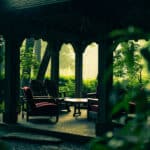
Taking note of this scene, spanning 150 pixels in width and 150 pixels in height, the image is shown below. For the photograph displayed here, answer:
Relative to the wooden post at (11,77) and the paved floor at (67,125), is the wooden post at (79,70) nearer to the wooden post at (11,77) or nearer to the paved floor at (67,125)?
the paved floor at (67,125)

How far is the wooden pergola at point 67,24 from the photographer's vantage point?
7828 mm

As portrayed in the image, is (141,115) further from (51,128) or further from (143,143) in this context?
(51,128)

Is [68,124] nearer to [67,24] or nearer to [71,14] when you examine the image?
[67,24]

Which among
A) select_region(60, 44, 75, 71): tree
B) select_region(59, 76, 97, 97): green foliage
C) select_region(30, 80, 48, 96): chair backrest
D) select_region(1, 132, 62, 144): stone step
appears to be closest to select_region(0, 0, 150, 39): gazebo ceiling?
select_region(30, 80, 48, 96): chair backrest

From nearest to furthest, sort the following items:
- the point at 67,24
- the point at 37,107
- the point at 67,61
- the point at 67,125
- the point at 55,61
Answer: the point at 67,125 → the point at 37,107 → the point at 67,24 → the point at 55,61 → the point at 67,61

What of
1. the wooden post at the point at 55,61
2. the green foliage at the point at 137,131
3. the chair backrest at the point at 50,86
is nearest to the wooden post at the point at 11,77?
the chair backrest at the point at 50,86

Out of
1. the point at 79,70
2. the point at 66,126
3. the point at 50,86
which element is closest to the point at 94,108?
the point at 66,126

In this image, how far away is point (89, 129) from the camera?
31.1 ft

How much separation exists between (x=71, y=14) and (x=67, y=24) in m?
2.43

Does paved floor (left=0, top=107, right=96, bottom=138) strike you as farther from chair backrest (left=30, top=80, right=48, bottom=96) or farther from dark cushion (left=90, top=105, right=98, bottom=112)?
chair backrest (left=30, top=80, right=48, bottom=96)

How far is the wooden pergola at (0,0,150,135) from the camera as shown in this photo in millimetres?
7828

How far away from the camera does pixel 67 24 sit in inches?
427

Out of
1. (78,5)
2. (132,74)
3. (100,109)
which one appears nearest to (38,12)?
(78,5)

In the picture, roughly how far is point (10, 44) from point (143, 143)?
941cm
